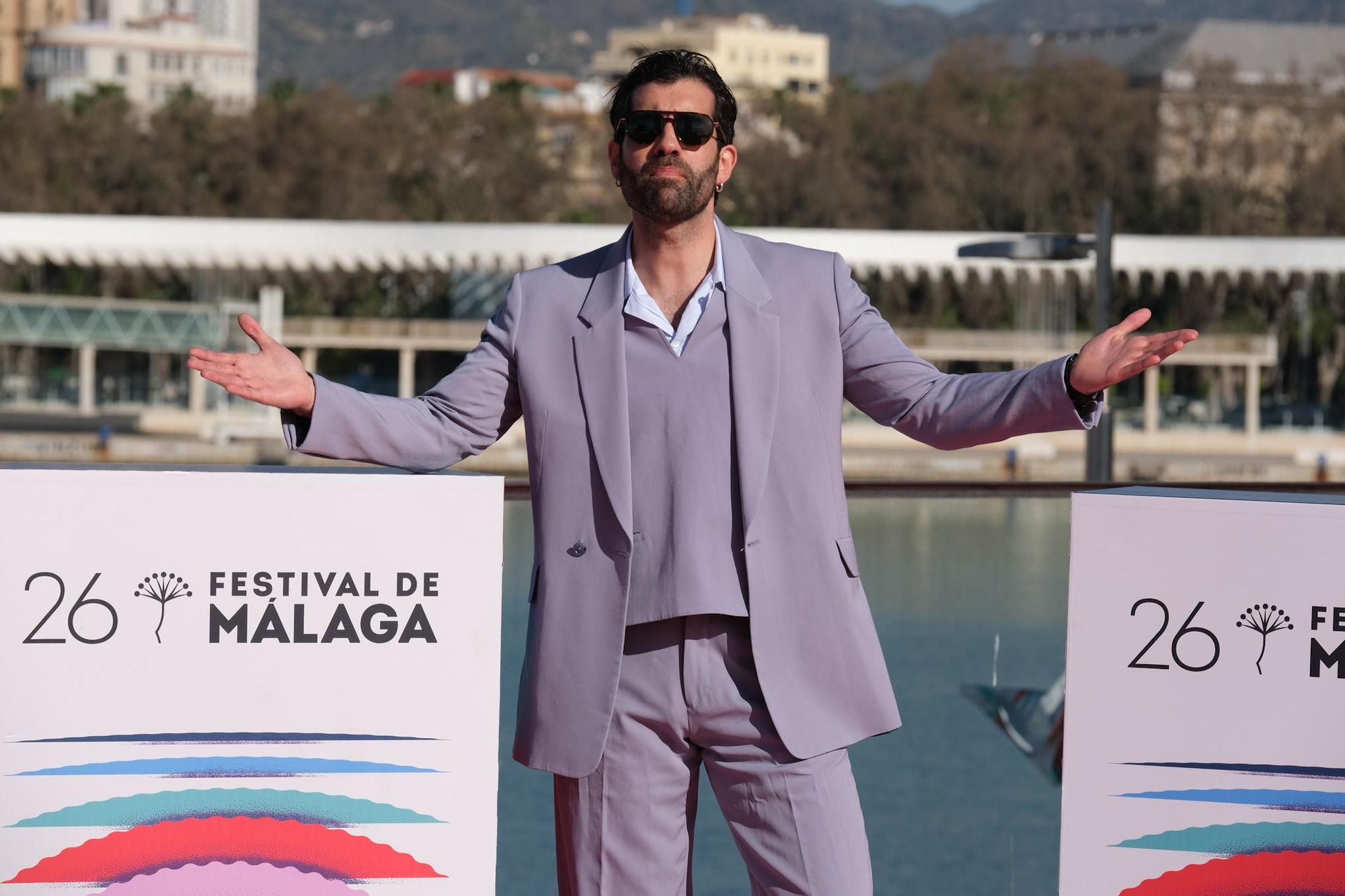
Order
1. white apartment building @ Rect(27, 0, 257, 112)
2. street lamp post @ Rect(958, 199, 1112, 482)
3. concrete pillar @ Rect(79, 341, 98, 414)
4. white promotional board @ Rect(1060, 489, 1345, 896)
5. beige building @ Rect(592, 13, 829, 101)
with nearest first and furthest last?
1. white promotional board @ Rect(1060, 489, 1345, 896)
2. street lamp post @ Rect(958, 199, 1112, 482)
3. concrete pillar @ Rect(79, 341, 98, 414)
4. white apartment building @ Rect(27, 0, 257, 112)
5. beige building @ Rect(592, 13, 829, 101)

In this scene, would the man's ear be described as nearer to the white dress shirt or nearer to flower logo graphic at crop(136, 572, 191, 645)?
the white dress shirt

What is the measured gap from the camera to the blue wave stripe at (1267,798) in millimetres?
2611

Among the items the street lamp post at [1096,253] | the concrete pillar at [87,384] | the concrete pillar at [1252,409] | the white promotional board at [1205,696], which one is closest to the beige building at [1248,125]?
the concrete pillar at [1252,409]

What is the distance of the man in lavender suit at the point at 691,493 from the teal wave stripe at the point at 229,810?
0.77 ft

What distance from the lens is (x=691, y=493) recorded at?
2.50 metres

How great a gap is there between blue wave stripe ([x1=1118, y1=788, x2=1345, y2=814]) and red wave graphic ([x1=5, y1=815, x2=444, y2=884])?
106 centimetres

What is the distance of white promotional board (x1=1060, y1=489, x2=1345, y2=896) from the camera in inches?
103

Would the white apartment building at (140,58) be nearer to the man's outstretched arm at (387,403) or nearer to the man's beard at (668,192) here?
the man's outstretched arm at (387,403)

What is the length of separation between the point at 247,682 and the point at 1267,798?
1439mm

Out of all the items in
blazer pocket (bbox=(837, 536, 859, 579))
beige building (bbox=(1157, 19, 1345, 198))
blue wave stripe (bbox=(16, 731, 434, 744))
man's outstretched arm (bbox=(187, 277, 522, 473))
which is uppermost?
beige building (bbox=(1157, 19, 1345, 198))

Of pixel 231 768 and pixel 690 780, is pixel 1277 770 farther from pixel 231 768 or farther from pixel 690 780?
pixel 231 768

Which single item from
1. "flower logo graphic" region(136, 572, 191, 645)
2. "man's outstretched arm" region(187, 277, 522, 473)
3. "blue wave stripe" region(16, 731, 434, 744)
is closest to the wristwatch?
"man's outstretched arm" region(187, 277, 522, 473)

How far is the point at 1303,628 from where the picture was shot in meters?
2.61

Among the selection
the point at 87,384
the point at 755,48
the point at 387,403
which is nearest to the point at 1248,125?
the point at 87,384
